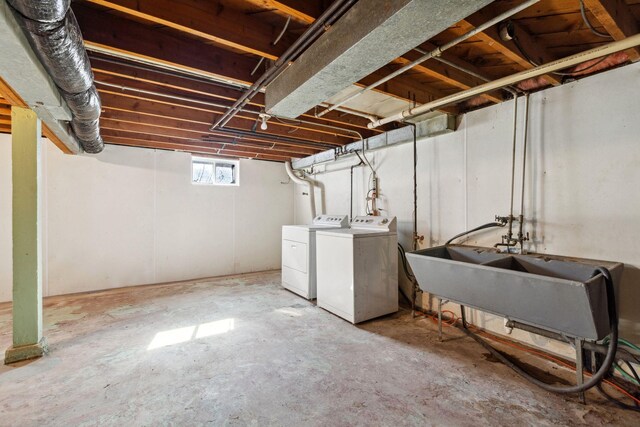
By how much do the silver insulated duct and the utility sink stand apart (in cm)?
261

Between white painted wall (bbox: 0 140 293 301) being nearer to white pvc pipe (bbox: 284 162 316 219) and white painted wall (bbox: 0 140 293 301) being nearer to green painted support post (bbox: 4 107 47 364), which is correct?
white pvc pipe (bbox: 284 162 316 219)

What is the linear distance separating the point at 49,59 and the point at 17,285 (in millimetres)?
2003

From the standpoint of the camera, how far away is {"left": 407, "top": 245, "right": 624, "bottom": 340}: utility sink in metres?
1.55

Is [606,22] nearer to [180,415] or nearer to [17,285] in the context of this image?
[180,415]

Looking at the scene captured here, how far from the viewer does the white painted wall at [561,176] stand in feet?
6.33

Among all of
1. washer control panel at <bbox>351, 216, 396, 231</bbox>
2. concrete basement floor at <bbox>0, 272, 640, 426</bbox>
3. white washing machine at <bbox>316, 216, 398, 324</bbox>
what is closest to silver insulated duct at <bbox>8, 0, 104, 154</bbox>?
concrete basement floor at <bbox>0, 272, 640, 426</bbox>

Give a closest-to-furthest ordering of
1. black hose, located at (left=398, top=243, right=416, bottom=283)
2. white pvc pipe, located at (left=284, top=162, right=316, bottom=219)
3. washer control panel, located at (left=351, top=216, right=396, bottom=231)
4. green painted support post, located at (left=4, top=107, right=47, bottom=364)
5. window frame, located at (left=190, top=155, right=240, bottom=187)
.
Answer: green painted support post, located at (left=4, top=107, right=47, bottom=364), washer control panel, located at (left=351, top=216, right=396, bottom=231), black hose, located at (left=398, top=243, right=416, bottom=283), window frame, located at (left=190, top=155, right=240, bottom=187), white pvc pipe, located at (left=284, top=162, right=316, bottom=219)

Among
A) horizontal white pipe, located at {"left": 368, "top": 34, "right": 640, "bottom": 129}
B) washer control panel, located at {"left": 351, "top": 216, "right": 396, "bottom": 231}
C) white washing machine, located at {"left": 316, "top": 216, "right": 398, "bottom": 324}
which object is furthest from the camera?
washer control panel, located at {"left": 351, "top": 216, "right": 396, "bottom": 231}

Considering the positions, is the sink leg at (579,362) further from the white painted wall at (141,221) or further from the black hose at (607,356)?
the white painted wall at (141,221)

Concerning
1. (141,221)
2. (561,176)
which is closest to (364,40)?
(561,176)

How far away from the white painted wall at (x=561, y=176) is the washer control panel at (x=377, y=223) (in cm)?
43

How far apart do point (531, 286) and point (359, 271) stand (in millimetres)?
1532

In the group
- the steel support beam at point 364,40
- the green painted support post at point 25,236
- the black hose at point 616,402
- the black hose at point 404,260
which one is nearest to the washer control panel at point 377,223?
the black hose at point 404,260

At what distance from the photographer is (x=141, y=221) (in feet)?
14.7
